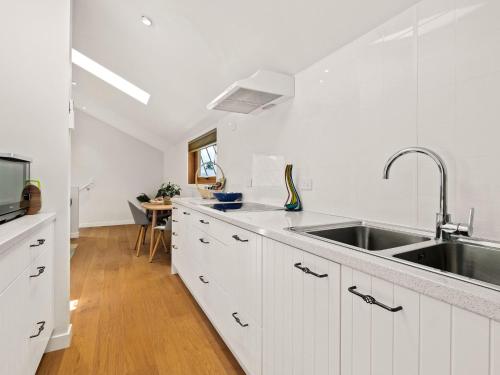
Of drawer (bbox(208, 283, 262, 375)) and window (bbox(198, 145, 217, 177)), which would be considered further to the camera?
window (bbox(198, 145, 217, 177))

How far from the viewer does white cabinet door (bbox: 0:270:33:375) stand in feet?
3.14

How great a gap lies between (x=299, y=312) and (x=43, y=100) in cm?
204

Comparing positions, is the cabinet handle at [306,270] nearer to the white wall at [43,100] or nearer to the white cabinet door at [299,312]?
the white cabinet door at [299,312]

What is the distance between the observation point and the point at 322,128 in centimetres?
180

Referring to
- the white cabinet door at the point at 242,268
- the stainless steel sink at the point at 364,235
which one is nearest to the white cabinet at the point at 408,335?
the stainless steel sink at the point at 364,235

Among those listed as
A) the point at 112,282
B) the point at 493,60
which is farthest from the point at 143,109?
the point at 493,60

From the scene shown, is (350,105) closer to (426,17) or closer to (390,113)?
(390,113)

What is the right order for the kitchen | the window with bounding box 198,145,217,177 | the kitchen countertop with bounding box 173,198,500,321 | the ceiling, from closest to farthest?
the kitchen countertop with bounding box 173,198,500,321 → the kitchen → the ceiling → the window with bounding box 198,145,217,177

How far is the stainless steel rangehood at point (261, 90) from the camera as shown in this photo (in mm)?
1995

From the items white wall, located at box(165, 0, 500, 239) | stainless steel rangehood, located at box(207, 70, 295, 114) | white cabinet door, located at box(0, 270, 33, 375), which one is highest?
stainless steel rangehood, located at box(207, 70, 295, 114)

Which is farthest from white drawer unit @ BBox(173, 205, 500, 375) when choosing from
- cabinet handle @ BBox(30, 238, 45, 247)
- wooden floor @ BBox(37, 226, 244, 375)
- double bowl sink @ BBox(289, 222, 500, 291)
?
cabinet handle @ BBox(30, 238, 45, 247)

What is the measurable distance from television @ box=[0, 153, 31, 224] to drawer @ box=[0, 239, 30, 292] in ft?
0.95

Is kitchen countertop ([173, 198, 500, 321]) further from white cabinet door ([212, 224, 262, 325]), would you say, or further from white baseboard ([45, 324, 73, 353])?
white baseboard ([45, 324, 73, 353])

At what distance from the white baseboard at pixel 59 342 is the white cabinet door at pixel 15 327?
0.60 meters
